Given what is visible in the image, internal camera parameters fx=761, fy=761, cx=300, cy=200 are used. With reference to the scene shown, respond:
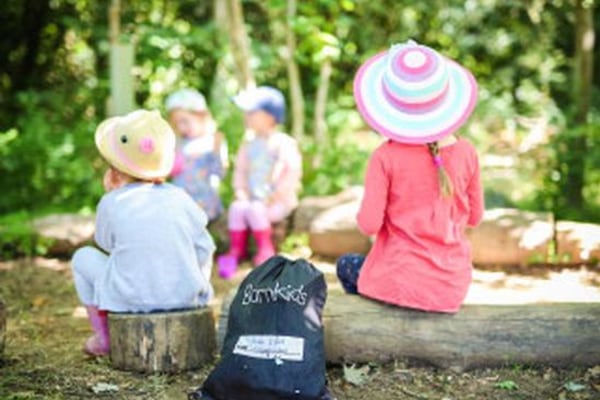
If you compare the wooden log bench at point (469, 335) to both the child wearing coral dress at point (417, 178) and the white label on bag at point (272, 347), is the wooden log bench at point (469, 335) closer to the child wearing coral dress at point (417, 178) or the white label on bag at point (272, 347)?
the child wearing coral dress at point (417, 178)

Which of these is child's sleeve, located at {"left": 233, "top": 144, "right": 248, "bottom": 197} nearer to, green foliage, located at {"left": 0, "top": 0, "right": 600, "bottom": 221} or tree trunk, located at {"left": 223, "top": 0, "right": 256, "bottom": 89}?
green foliage, located at {"left": 0, "top": 0, "right": 600, "bottom": 221}

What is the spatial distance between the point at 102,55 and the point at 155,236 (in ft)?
25.5

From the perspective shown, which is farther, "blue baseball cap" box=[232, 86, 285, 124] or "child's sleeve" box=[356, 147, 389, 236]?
"blue baseball cap" box=[232, 86, 285, 124]

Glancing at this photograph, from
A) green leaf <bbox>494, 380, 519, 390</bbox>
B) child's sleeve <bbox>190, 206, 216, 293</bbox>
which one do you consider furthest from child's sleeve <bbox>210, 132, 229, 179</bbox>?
green leaf <bbox>494, 380, 519, 390</bbox>

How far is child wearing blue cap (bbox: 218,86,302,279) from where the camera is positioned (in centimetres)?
631

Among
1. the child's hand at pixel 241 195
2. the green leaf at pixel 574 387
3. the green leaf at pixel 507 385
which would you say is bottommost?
the green leaf at pixel 507 385

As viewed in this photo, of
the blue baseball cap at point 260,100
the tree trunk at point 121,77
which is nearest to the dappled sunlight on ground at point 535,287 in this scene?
the blue baseball cap at point 260,100

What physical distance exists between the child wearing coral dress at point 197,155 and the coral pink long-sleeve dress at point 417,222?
9.07ft

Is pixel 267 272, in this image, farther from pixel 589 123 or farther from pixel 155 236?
pixel 589 123

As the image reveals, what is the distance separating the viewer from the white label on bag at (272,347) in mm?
3406

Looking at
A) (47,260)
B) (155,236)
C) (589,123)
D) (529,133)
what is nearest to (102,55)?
(47,260)

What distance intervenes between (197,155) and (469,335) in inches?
132

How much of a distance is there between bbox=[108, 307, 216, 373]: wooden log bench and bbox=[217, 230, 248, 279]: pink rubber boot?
88.3 inches

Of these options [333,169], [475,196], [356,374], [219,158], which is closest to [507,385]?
[356,374]
